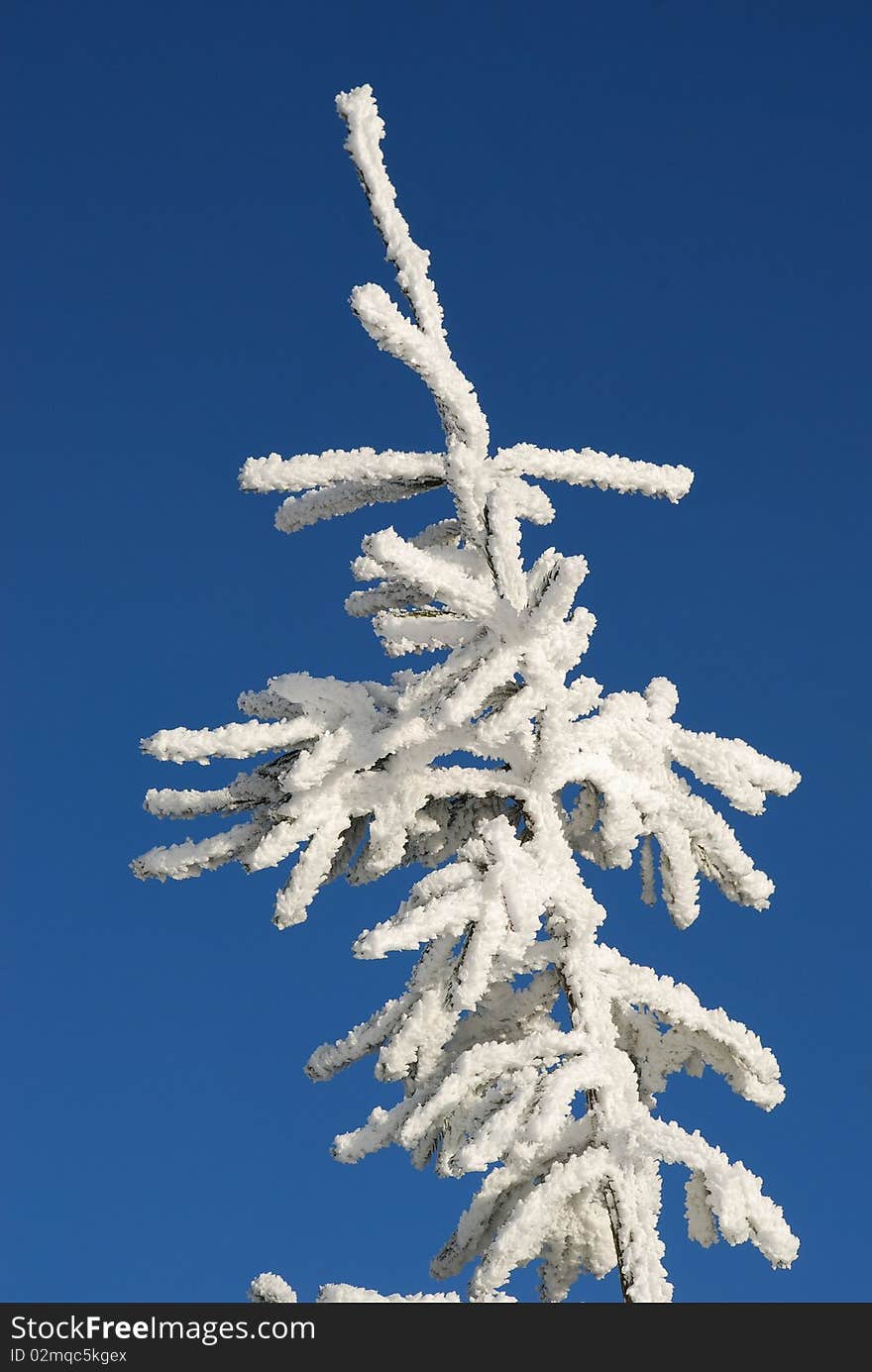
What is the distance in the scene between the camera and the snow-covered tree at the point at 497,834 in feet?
15.3

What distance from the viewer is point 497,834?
15.8ft

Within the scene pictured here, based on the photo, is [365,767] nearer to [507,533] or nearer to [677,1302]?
[507,533]

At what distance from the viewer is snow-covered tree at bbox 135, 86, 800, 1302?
15.3 feet

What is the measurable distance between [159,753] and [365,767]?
79 cm

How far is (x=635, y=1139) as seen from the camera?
4684 millimetres

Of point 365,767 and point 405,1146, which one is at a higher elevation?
point 365,767

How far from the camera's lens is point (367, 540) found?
4523mm

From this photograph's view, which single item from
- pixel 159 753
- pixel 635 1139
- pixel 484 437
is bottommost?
pixel 635 1139
